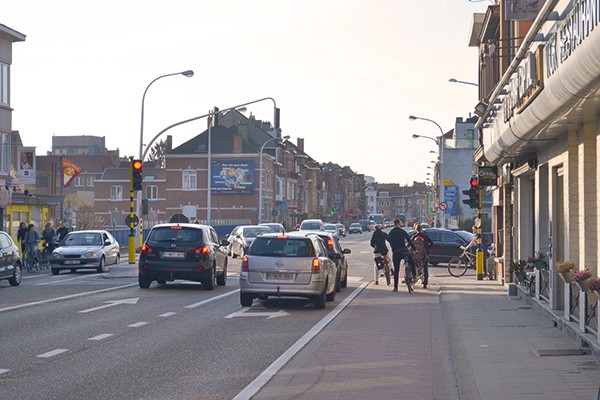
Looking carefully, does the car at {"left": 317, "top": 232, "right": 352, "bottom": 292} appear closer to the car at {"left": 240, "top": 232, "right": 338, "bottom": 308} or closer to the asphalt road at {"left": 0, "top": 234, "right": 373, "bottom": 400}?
the asphalt road at {"left": 0, "top": 234, "right": 373, "bottom": 400}

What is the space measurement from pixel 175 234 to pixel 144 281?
1520 millimetres

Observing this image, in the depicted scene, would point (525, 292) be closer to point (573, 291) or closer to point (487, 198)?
Answer: point (573, 291)

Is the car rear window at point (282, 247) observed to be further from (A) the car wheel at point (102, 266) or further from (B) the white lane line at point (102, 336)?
(A) the car wheel at point (102, 266)

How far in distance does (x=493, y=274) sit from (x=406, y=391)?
69.2 feet

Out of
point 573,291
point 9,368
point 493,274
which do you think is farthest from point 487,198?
point 9,368

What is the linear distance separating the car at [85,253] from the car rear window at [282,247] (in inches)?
541

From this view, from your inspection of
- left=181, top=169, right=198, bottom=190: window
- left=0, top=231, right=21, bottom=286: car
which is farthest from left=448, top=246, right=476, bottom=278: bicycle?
left=181, top=169, right=198, bottom=190: window

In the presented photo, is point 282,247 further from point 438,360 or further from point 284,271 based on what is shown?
point 438,360

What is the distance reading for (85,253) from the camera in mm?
32344

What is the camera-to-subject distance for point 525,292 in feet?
67.6

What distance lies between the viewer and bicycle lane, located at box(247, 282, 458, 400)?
973 cm

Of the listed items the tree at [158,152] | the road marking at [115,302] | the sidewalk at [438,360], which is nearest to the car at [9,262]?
the road marking at [115,302]

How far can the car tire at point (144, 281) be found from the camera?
24.6m

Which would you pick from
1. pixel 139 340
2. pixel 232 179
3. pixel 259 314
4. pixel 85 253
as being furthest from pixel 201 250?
pixel 232 179
